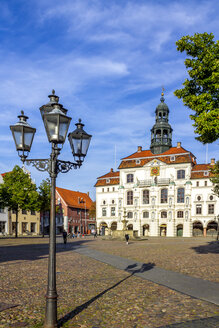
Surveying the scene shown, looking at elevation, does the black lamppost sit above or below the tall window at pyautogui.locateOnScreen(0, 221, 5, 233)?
above

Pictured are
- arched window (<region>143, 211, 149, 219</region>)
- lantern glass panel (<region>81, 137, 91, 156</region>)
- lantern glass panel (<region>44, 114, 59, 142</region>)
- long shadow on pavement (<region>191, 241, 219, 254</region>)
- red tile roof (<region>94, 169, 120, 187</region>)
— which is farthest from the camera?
red tile roof (<region>94, 169, 120, 187</region>)

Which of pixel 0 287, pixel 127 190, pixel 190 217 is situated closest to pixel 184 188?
pixel 190 217

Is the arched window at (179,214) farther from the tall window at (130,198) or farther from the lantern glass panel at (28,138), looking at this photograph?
the lantern glass panel at (28,138)

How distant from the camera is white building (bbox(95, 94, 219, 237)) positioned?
59.6 m

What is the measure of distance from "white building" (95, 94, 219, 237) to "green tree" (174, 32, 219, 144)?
4413 centimetres

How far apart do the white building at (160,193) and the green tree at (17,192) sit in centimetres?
1828

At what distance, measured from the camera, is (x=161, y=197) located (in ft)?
209

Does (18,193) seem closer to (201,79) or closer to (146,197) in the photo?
(146,197)

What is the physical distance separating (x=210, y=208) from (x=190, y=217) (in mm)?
4075

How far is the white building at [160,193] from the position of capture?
59.6 m

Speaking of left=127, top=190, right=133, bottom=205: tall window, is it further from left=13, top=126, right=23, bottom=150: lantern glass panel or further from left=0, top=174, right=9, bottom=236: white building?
left=13, top=126, right=23, bottom=150: lantern glass panel

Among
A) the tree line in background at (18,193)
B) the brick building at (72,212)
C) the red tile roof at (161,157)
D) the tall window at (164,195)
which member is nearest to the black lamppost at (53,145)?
the tree line in background at (18,193)

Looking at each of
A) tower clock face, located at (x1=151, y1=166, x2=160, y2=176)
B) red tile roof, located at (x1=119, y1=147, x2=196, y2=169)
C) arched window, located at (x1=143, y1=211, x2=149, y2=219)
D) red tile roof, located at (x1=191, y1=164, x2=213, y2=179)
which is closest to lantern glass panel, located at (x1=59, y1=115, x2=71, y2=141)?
red tile roof, located at (x1=191, y1=164, x2=213, y2=179)

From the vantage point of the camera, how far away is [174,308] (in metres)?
7.75
